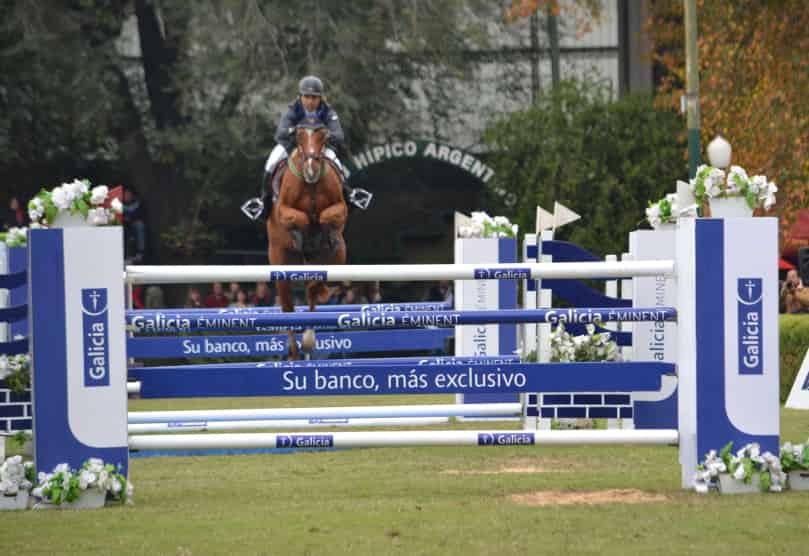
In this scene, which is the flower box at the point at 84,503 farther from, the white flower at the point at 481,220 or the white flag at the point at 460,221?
the white flag at the point at 460,221

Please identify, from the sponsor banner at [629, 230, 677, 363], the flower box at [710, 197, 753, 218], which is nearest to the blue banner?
the flower box at [710, 197, 753, 218]

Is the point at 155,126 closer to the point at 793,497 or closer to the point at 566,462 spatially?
the point at 566,462

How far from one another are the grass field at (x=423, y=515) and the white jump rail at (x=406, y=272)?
1.11 meters

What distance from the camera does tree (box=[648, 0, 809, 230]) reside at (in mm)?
21359

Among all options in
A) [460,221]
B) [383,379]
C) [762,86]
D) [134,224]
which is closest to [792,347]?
[460,221]

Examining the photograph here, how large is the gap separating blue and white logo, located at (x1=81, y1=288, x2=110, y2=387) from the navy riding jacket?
493cm

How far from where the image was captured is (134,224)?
2828 cm

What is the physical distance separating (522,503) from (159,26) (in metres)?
21.5

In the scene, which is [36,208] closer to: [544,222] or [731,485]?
[731,485]

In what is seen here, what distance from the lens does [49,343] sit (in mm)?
8047

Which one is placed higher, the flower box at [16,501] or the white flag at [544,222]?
the white flag at [544,222]

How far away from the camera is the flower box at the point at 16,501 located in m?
8.09

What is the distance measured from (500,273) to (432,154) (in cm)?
1988

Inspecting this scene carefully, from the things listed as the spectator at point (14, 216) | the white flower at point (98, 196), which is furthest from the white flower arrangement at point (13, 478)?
the spectator at point (14, 216)
